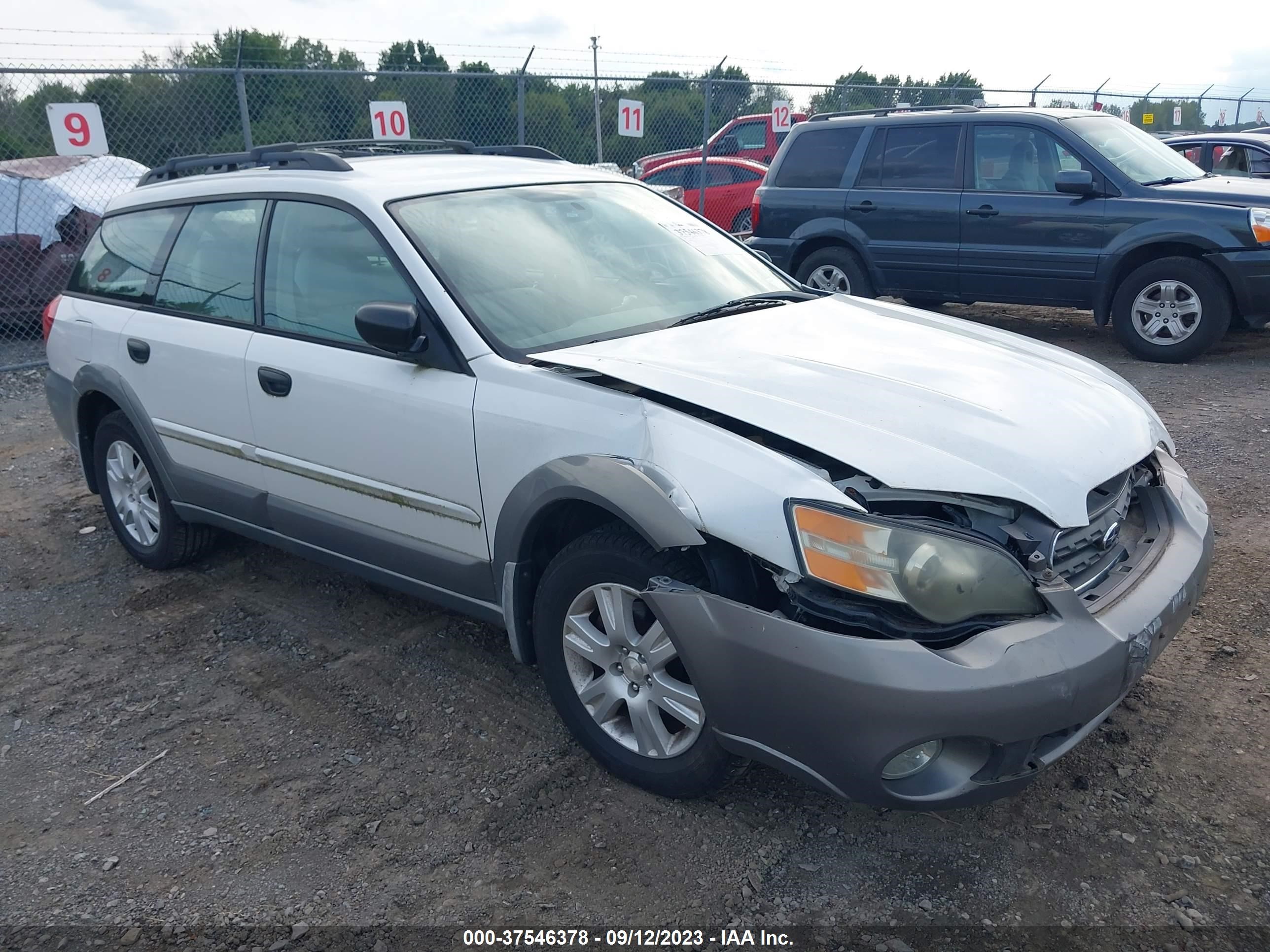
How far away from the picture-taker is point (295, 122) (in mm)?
13742

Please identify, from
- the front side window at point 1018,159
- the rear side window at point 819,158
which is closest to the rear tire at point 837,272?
the rear side window at point 819,158

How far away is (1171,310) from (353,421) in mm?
6663

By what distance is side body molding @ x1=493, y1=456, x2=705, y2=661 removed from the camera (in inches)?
101

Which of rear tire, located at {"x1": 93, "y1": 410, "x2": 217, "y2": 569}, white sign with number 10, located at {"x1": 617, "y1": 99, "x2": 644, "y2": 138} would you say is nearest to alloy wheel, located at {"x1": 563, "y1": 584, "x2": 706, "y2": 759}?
rear tire, located at {"x1": 93, "y1": 410, "x2": 217, "y2": 569}

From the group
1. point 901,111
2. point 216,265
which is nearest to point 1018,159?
point 901,111

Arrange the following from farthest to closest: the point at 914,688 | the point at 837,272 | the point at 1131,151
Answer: the point at 837,272
the point at 1131,151
the point at 914,688

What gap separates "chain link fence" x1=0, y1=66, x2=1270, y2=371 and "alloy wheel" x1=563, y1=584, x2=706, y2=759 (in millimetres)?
5488

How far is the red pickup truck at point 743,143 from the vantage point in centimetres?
1509

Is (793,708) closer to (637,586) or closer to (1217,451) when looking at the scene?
(637,586)

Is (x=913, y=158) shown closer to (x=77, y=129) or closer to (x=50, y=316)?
(x=50, y=316)

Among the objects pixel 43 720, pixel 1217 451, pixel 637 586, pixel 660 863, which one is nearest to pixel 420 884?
pixel 660 863

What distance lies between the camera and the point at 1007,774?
241cm

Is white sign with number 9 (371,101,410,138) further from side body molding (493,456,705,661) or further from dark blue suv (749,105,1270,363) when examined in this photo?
side body molding (493,456,705,661)

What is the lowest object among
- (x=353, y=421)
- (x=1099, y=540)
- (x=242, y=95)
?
(x=1099, y=540)
